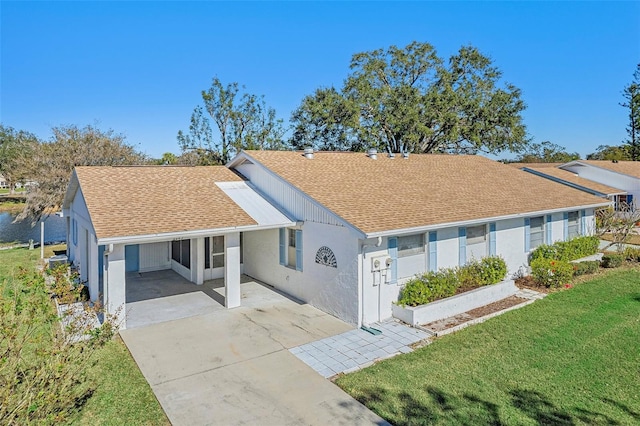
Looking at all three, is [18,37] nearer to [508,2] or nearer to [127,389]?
[127,389]

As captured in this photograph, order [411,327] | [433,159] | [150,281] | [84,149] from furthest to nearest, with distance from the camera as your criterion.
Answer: [84,149], [433,159], [150,281], [411,327]

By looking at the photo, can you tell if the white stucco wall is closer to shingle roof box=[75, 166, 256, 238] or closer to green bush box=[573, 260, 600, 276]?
shingle roof box=[75, 166, 256, 238]

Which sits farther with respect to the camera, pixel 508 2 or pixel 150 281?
pixel 508 2

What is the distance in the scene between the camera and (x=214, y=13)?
50.1ft

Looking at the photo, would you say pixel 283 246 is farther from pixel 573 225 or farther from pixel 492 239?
pixel 573 225

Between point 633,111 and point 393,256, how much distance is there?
5449cm

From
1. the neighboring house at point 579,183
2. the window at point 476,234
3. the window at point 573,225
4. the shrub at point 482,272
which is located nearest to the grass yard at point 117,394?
the shrub at point 482,272

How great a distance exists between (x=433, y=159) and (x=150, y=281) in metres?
14.3

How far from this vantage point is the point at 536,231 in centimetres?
1583

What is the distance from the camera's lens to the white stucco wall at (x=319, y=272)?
10.2m

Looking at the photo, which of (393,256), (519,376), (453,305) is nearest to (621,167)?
(453,305)

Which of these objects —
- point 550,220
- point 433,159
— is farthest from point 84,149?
point 550,220

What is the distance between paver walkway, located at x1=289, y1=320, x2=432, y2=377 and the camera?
26.4 ft

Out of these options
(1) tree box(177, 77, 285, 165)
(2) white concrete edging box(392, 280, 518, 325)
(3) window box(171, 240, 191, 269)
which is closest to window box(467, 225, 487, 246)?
(2) white concrete edging box(392, 280, 518, 325)
